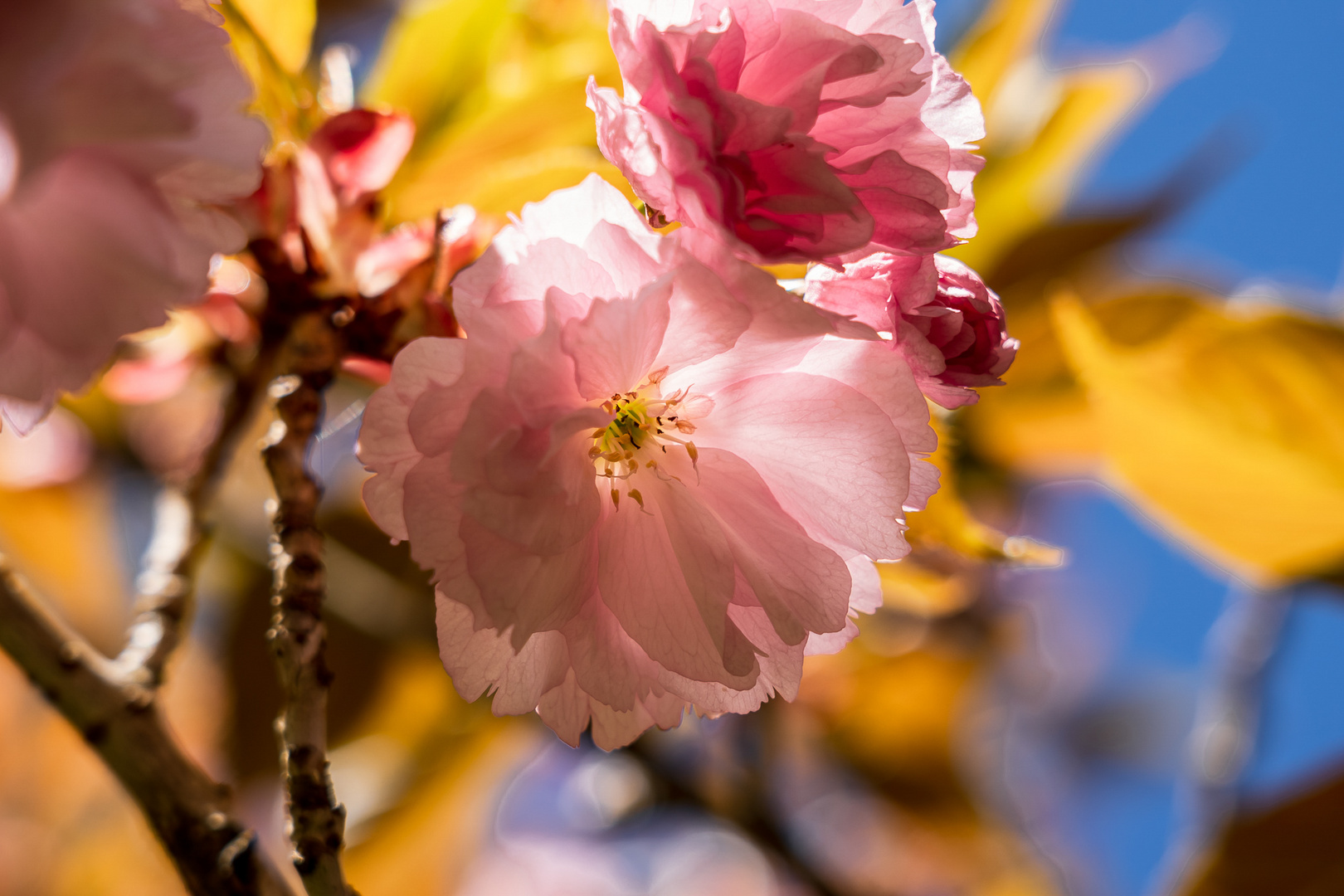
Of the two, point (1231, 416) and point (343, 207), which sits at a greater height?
point (343, 207)

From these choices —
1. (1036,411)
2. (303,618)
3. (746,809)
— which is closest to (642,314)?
(303,618)

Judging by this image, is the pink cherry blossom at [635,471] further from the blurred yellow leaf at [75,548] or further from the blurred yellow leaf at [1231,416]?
the blurred yellow leaf at [75,548]

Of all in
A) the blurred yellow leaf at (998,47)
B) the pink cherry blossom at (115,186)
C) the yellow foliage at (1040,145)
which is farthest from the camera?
the yellow foliage at (1040,145)

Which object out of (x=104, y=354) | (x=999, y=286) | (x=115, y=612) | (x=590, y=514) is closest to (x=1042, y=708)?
(x=999, y=286)

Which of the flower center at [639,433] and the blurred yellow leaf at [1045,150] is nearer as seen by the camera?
the flower center at [639,433]

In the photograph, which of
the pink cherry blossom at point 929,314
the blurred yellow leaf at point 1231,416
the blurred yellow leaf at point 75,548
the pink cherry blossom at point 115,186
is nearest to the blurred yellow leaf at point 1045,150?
the blurred yellow leaf at point 1231,416

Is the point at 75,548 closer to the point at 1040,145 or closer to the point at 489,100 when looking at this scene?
the point at 489,100

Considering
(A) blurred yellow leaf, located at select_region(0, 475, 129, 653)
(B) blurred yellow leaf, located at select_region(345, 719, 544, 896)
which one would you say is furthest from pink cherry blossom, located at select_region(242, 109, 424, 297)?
(A) blurred yellow leaf, located at select_region(0, 475, 129, 653)
